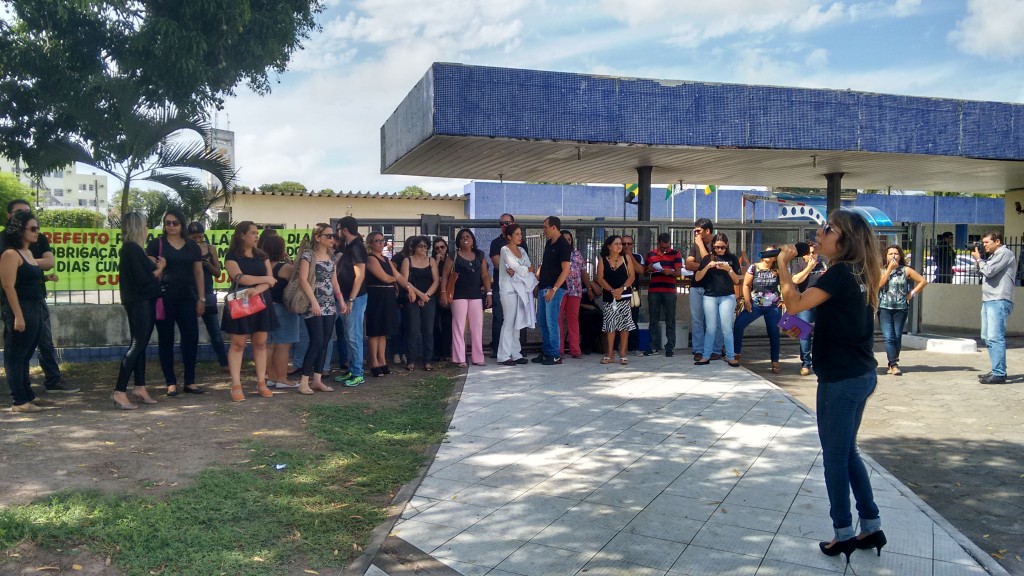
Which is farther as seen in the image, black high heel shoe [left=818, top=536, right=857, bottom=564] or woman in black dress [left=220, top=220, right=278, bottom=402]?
woman in black dress [left=220, top=220, right=278, bottom=402]

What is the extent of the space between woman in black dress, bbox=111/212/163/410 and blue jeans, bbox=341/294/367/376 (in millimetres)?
2193

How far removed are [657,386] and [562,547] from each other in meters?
4.69

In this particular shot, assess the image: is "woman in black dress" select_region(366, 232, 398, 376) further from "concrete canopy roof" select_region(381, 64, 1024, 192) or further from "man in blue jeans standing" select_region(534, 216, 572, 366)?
"man in blue jeans standing" select_region(534, 216, 572, 366)

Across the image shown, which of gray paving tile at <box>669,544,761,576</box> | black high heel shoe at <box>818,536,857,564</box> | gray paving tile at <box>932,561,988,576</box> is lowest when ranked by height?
gray paving tile at <box>932,561,988,576</box>

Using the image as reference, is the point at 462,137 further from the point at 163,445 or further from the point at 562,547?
the point at 562,547

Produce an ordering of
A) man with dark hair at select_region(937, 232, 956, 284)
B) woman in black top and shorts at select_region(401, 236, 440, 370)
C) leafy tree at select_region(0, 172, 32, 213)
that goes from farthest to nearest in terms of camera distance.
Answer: leafy tree at select_region(0, 172, 32, 213)
man with dark hair at select_region(937, 232, 956, 284)
woman in black top and shorts at select_region(401, 236, 440, 370)

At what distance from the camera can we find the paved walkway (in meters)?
4.02

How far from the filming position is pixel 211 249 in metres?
9.41

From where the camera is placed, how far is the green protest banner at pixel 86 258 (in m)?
10.4

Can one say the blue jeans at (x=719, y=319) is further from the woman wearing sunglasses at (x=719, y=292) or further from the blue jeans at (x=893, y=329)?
the blue jeans at (x=893, y=329)

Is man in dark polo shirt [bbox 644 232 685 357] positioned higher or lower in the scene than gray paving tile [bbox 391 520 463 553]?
higher

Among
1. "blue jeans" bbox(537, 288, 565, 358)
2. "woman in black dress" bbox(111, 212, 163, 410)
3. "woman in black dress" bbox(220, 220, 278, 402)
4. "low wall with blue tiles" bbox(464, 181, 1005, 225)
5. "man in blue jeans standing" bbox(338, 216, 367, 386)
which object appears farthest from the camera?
"low wall with blue tiles" bbox(464, 181, 1005, 225)

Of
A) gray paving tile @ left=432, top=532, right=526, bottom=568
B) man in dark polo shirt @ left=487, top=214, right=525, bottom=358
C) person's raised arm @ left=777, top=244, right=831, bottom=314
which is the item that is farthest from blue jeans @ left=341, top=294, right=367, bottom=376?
person's raised arm @ left=777, top=244, right=831, bottom=314

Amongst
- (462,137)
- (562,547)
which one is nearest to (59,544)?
(562,547)
